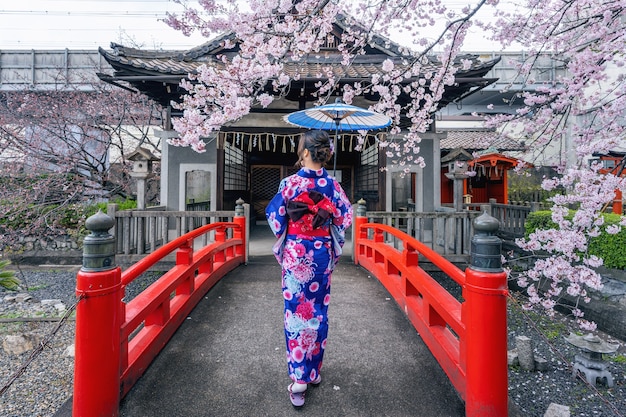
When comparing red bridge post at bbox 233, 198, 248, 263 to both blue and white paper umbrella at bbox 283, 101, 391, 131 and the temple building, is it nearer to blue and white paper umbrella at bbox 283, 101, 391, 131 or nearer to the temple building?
blue and white paper umbrella at bbox 283, 101, 391, 131

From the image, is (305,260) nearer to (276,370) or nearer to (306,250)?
(306,250)

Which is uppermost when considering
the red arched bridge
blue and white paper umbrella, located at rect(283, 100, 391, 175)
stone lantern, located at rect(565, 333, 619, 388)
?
blue and white paper umbrella, located at rect(283, 100, 391, 175)

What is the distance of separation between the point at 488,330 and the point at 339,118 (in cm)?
443

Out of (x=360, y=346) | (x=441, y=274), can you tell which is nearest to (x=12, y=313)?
(x=360, y=346)

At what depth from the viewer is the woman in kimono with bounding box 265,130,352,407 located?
2.28 m

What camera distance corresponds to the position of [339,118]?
571cm

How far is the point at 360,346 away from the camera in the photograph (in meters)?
3.05

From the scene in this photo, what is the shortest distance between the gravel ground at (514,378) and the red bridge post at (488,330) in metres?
0.88

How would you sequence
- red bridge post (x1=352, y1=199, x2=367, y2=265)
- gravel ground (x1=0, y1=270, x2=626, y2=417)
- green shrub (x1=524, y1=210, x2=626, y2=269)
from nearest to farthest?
1. gravel ground (x1=0, y1=270, x2=626, y2=417)
2. green shrub (x1=524, y1=210, x2=626, y2=269)
3. red bridge post (x1=352, y1=199, x2=367, y2=265)

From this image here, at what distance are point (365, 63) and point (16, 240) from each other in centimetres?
1109

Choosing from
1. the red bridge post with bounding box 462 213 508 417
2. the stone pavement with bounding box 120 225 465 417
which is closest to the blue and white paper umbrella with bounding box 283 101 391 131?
the stone pavement with bounding box 120 225 465 417

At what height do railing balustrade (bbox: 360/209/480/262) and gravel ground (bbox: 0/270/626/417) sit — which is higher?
railing balustrade (bbox: 360/209/480/262)

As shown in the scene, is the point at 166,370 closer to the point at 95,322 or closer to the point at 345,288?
the point at 95,322

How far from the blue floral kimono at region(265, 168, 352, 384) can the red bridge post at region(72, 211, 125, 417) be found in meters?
1.07
